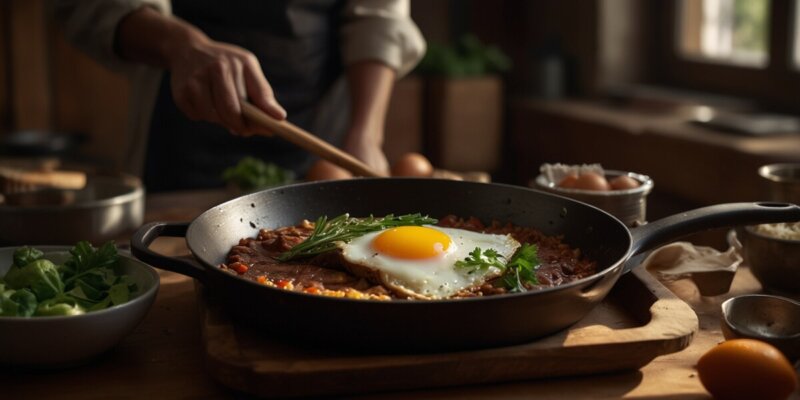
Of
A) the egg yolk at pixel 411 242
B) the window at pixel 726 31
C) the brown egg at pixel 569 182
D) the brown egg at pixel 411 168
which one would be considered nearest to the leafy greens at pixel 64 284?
the egg yolk at pixel 411 242

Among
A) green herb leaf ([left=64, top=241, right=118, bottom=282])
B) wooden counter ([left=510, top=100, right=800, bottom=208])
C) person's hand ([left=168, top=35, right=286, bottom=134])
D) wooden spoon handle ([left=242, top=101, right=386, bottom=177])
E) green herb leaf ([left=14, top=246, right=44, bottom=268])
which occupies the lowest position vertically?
wooden counter ([left=510, top=100, right=800, bottom=208])

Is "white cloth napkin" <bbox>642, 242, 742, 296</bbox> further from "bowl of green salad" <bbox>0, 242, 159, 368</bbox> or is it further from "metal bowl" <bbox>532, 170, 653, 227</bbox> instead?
"bowl of green salad" <bbox>0, 242, 159, 368</bbox>

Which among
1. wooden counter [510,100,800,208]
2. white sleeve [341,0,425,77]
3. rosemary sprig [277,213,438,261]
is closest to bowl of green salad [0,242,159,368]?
rosemary sprig [277,213,438,261]

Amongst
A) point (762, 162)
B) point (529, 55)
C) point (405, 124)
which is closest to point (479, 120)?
point (405, 124)

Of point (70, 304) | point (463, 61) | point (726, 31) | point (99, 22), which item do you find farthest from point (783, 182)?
point (463, 61)

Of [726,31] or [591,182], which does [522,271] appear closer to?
[591,182]

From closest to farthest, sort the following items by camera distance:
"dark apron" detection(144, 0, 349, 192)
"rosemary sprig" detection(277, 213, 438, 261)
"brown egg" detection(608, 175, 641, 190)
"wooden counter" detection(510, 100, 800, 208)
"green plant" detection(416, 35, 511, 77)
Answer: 1. "rosemary sprig" detection(277, 213, 438, 261)
2. "brown egg" detection(608, 175, 641, 190)
3. "dark apron" detection(144, 0, 349, 192)
4. "wooden counter" detection(510, 100, 800, 208)
5. "green plant" detection(416, 35, 511, 77)

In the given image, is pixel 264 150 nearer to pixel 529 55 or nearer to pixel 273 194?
pixel 273 194
